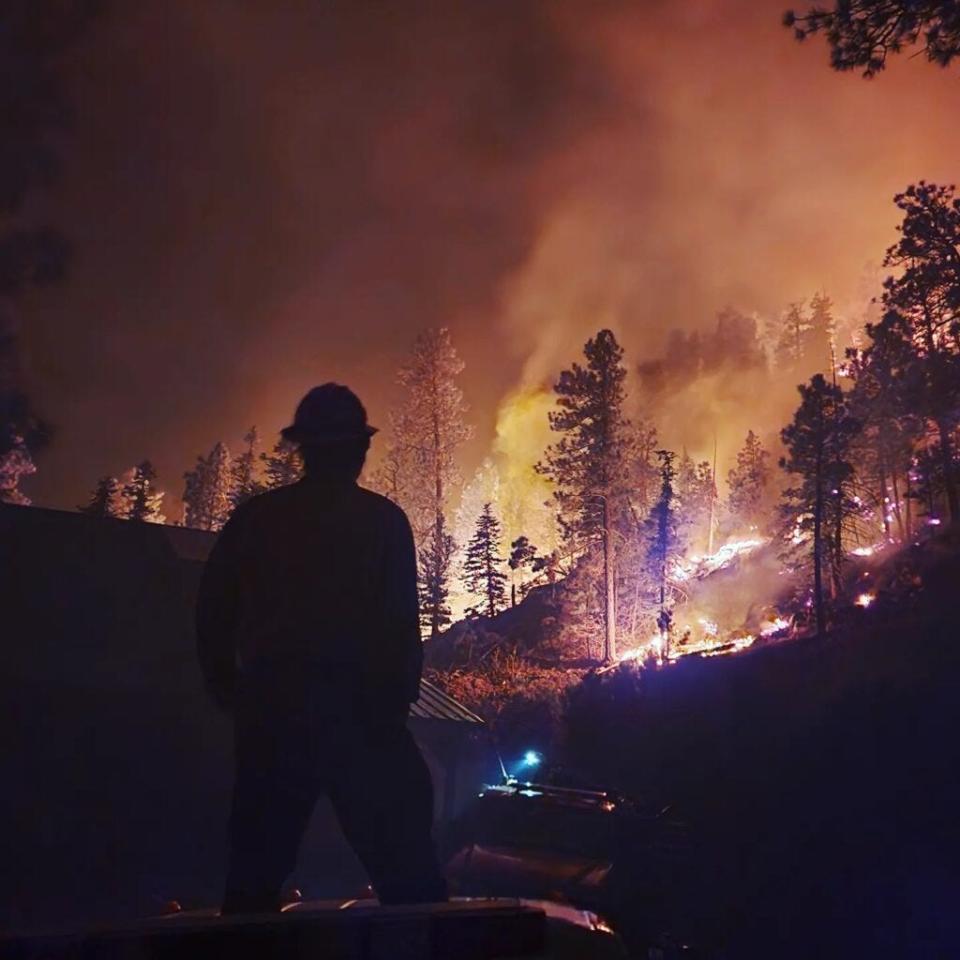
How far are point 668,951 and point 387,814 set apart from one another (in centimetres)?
484

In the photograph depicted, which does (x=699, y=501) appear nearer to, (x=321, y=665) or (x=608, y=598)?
(x=608, y=598)

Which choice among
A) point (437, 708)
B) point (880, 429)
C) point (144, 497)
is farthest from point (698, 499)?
point (437, 708)

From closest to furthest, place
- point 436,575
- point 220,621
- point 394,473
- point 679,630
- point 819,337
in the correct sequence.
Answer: point 220,621, point 679,630, point 436,575, point 394,473, point 819,337

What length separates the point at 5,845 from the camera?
1232cm

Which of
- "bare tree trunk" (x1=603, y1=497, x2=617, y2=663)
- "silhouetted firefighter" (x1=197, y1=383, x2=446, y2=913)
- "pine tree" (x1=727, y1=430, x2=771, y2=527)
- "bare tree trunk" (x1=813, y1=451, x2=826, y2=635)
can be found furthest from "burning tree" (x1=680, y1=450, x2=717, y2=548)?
"silhouetted firefighter" (x1=197, y1=383, x2=446, y2=913)

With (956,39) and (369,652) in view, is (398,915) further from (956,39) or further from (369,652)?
(956,39)

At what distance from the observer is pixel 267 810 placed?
109 inches

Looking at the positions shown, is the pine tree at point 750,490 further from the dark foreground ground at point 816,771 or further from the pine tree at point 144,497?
the pine tree at point 144,497

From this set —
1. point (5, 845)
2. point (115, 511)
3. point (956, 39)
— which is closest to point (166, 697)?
point (5, 845)

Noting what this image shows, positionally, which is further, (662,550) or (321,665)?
(662,550)

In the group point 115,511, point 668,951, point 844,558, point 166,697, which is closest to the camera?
point 668,951

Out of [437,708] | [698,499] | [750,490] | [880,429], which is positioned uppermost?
[698,499]

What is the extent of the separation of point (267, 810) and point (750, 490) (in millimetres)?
79296

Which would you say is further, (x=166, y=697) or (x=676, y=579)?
(x=676, y=579)
